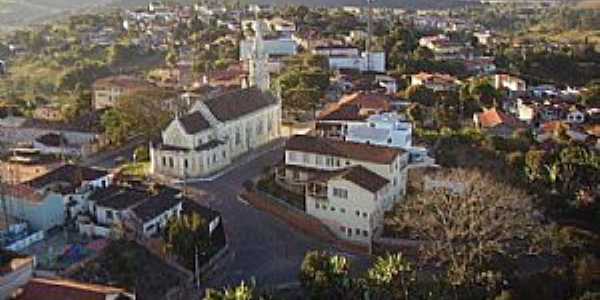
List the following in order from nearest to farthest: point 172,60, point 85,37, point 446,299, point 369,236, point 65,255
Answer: point 446,299 → point 65,255 → point 369,236 → point 172,60 → point 85,37

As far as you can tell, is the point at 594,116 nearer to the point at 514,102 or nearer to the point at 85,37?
the point at 514,102

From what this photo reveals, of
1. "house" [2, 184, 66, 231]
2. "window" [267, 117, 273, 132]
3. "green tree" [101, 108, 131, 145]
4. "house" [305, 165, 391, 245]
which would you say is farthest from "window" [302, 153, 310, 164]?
"green tree" [101, 108, 131, 145]

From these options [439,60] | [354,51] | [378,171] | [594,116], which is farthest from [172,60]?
[378,171]

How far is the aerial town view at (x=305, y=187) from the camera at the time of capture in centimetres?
2364

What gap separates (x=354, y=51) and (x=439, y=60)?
618cm

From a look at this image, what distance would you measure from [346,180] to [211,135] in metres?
8.58

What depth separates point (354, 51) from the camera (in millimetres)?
56594

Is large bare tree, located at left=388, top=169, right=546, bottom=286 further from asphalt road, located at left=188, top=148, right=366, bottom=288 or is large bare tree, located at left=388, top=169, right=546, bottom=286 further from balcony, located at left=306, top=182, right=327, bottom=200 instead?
balcony, located at left=306, top=182, right=327, bottom=200

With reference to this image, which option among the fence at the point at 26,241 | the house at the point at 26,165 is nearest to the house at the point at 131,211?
the fence at the point at 26,241

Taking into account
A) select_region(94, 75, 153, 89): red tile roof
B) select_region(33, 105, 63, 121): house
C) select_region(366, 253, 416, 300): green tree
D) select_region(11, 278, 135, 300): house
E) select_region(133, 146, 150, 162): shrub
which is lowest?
select_region(366, 253, 416, 300): green tree

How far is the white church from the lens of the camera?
3297cm

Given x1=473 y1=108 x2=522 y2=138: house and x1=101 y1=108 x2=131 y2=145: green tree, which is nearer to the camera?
x1=101 y1=108 x2=131 y2=145: green tree

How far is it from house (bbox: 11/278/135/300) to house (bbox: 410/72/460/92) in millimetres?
29114

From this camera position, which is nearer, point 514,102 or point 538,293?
point 538,293
